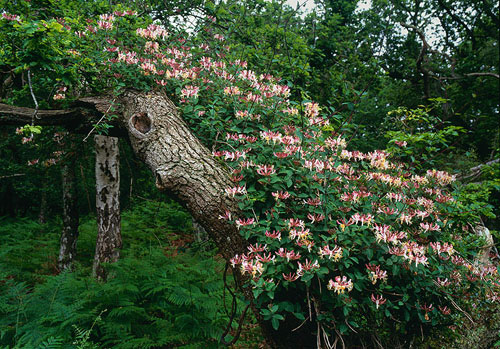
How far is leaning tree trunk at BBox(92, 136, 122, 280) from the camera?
185 inches

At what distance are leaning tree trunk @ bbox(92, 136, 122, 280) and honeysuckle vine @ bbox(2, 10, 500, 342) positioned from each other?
2017 mm

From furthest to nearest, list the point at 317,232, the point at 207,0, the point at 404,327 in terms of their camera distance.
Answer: the point at 207,0 < the point at 404,327 < the point at 317,232

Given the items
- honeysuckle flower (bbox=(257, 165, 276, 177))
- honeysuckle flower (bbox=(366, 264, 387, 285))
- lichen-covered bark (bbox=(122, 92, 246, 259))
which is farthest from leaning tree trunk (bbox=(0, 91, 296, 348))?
honeysuckle flower (bbox=(366, 264, 387, 285))

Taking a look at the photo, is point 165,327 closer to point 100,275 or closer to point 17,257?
point 100,275

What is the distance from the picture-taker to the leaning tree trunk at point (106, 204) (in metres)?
4.71

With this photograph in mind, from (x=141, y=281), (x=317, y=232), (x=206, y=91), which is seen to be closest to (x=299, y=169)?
(x=317, y=232)

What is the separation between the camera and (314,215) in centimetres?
197

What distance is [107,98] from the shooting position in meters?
3.08

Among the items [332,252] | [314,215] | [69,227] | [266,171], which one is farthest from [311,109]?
[69,227]

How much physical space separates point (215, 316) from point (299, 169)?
207 centimetres

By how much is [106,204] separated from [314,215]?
3857 mm

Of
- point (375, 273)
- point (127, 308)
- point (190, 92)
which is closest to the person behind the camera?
point (375, 273)

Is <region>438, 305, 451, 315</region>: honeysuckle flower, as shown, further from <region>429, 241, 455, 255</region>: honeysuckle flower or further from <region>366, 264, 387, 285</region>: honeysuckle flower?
<region>366, 264, 387, 285</region>: honeysuckle flower

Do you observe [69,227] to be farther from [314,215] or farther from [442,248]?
[442,248]
